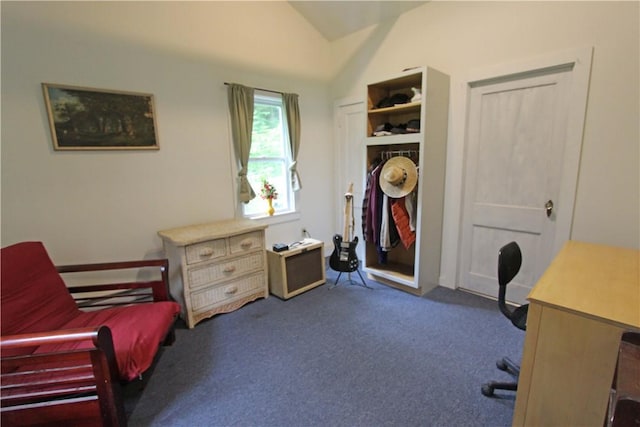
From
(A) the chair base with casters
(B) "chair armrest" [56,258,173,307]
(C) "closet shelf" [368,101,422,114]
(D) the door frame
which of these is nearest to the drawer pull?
(B) "chair armrest" [56,258,173,307]

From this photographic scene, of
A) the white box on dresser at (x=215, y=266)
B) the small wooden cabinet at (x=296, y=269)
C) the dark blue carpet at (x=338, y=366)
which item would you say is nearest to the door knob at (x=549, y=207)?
the dark blue carpet at (x=338, y=366)

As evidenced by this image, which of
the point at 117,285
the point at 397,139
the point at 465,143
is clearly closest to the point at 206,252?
the point at 117,285

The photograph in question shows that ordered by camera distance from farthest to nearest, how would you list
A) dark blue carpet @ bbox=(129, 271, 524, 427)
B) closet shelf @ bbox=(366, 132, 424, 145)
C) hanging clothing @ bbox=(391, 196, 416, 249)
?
1. hanging clothing @ bbox=(391, 196, 416, 249)
2. closet shelf @ bbox=(366, 132, 424, 145)
3. dark blue carpet @ bbox=(129, 271, 524, 427)

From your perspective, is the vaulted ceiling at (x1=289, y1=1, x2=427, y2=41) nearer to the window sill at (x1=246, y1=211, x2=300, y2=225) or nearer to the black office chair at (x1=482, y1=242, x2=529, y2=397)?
the window sill at (x1=246, y1=211, x2=300, y2=225)

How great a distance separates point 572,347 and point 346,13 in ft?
11.3

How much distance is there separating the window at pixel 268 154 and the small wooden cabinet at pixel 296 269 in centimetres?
70

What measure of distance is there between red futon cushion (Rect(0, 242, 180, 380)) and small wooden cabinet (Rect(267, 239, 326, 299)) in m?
1.01

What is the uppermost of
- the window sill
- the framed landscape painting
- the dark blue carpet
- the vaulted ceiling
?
Result: the vaulted ceiling

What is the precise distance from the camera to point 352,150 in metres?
3.74

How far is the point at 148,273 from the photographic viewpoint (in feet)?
8.88

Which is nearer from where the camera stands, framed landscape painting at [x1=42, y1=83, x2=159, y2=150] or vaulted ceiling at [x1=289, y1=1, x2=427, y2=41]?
framed landscape painting at [x1=42, y1=83, x2=159, y2=150]

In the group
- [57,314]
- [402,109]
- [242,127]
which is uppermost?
[402,109]

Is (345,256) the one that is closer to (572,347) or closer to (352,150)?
(352,150)

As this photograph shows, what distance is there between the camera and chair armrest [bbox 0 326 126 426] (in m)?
1.35
